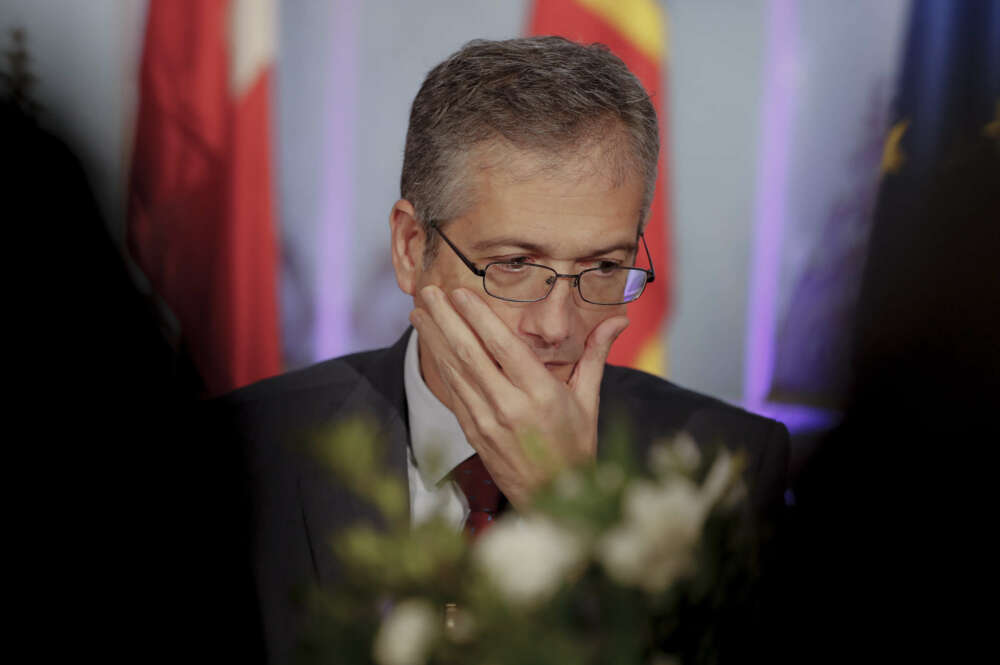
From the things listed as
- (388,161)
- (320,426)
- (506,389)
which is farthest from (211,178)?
(506,389)

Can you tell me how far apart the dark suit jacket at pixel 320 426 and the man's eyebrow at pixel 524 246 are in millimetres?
427

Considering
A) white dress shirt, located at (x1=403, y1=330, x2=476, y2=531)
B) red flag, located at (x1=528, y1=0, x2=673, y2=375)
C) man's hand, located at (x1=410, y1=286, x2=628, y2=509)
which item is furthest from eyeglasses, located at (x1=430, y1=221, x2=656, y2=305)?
red flag, located at (x1=528, y1=0, x2=673, y2=375)

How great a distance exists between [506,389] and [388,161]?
1.66 metres

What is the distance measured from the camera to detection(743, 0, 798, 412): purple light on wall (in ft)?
8.96

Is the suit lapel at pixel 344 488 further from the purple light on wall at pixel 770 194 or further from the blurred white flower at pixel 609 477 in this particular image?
the purple light on wall at pixel 770 194

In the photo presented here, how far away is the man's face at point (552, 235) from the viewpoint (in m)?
1.47

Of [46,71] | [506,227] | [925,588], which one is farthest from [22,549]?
[925,588]

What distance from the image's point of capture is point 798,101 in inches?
108

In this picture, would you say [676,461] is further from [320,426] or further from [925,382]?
[925,382]

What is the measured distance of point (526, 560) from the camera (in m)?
0.49

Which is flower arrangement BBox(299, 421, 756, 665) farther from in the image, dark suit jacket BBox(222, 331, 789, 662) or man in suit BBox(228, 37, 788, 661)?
dark suit jacket BBox(222, 331, 789, 662)

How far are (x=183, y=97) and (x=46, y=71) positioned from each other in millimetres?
397

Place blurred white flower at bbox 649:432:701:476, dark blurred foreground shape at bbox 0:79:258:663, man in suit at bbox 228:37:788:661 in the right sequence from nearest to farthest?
blurred white flower at bbox 649:432:701:476, man in suit at bbox 228:37:788:661, dark blurred foreground shape at bbox 0:79:258:663

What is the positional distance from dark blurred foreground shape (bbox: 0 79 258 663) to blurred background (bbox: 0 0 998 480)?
639 mm
